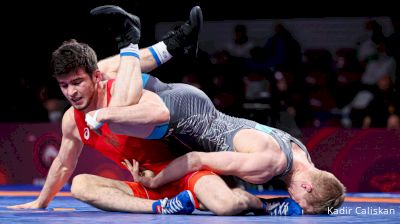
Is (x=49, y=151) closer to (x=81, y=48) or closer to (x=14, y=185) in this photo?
(x=14, y=185)

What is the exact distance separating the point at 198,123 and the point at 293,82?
14.1 feet

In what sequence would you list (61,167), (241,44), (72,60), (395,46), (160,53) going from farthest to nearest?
(241,44)
(395,46)
(160,53)
(61,167)
(72,60)

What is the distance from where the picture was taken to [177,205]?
14.7 feet

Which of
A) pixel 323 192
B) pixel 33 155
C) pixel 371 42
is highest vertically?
pixel 371 42

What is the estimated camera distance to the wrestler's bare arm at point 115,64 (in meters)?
4.88

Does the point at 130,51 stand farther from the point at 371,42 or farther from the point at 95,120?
the point at 371,42

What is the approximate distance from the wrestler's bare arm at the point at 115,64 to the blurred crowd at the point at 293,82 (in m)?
3.07

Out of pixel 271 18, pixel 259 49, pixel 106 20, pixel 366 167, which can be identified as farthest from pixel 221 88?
pixel 106 20

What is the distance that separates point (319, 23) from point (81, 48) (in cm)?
574

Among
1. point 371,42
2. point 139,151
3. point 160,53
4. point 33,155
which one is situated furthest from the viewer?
point 371,42

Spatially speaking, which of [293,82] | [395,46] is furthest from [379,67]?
[293,82]

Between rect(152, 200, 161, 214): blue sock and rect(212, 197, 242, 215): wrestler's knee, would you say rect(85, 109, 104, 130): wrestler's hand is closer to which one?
rect(152, 200, 161, 214): blue sock

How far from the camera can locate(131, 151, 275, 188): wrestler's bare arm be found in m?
4.49

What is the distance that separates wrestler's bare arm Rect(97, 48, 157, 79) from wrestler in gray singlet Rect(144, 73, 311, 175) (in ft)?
0.78
